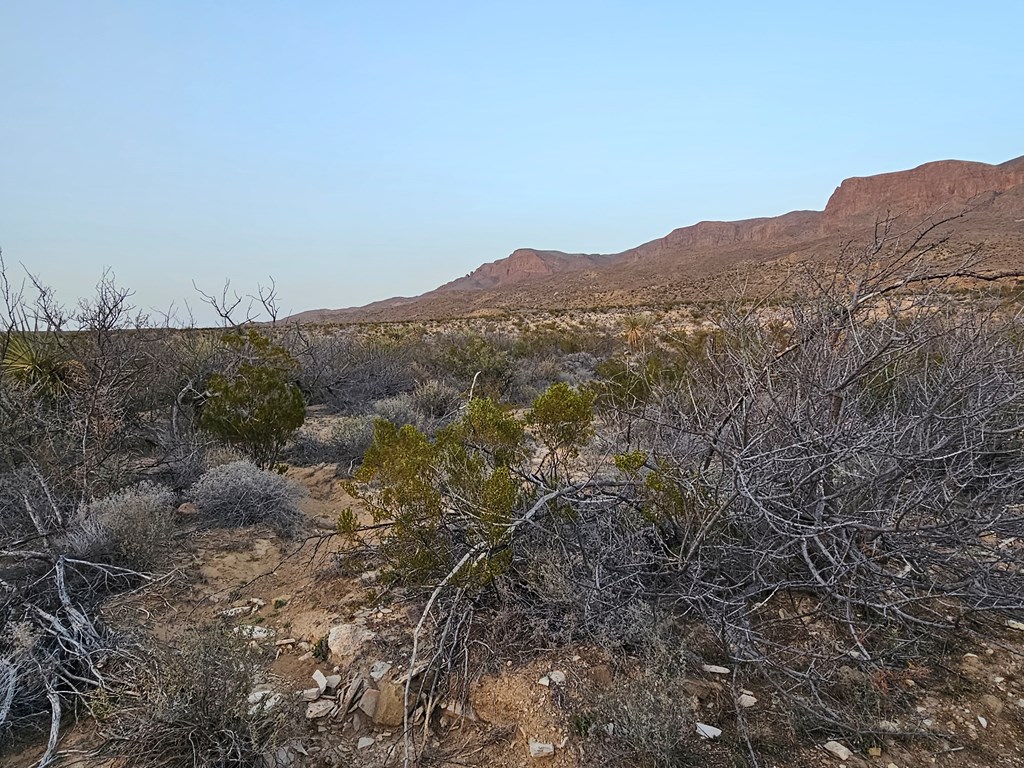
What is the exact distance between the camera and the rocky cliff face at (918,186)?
82250 mm

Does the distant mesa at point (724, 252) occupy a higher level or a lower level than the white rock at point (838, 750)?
higher

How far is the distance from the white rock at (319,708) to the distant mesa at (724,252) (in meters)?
4.50

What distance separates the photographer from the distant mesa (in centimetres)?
4200

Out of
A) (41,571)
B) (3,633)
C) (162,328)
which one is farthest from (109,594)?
(162,328)

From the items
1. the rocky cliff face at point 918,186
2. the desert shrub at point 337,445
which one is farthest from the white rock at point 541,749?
the rocky cliff face at point 918,186

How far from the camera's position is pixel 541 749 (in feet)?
7.79

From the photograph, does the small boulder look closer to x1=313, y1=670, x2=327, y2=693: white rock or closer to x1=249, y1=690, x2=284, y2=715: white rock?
x1=313, y1=670, x2=327, y2=693: white rock

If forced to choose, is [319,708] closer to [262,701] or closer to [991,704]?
[262,701]

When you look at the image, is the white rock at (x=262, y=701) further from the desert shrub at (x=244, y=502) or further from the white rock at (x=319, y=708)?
the desert shrub at (x=244, y=502)

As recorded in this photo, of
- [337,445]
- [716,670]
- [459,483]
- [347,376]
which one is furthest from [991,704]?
[347,376]

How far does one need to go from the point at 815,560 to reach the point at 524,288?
223 feet

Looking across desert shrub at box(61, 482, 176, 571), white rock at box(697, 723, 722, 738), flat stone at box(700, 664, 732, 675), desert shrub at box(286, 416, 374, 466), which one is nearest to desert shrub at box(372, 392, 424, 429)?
desert shrub at box(286, 416, 374, 466)

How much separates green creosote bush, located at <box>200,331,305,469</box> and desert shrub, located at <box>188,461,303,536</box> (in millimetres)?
1269

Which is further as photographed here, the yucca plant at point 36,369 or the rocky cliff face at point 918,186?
the rocky cliff face at point 918,186
